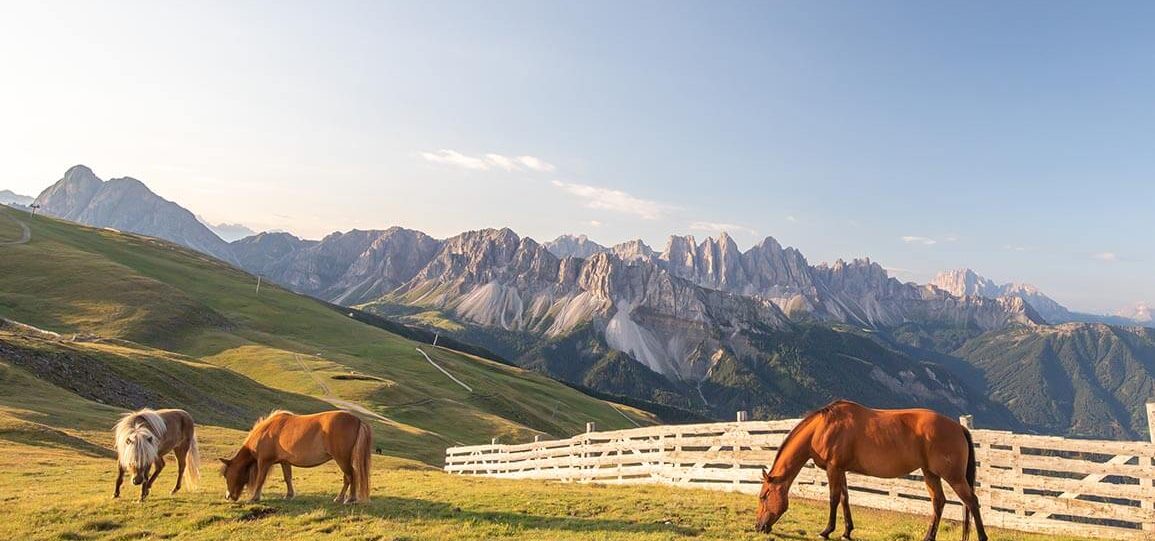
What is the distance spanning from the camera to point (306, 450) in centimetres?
1516

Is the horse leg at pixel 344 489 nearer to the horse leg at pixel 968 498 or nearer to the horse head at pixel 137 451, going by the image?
the horse head at pixel 137 451

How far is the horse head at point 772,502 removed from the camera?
511 inches

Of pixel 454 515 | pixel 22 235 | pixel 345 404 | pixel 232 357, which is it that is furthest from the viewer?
pixel 22 235

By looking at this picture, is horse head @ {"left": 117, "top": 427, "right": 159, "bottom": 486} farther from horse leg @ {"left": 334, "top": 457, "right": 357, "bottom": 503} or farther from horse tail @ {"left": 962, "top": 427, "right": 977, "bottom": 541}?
horse tail @ {"left": 962, "top": 427, "right": 977, "bottom": 541}

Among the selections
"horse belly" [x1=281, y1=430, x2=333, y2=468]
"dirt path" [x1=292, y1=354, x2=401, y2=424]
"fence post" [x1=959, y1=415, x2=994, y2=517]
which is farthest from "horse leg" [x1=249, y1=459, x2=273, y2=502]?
"dirt path" [x1=292, y1=354, x2=401, y2=424]

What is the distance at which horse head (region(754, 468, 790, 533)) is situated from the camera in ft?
42.5

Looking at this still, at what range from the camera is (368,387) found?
241ft

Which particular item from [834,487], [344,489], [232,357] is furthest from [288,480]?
[232,357]

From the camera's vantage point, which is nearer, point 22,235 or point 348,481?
point 348,481

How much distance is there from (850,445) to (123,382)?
165ft

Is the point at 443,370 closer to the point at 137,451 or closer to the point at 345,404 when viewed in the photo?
the point at 345,404

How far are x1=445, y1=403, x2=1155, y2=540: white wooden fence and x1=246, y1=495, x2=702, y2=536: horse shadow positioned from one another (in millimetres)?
6927

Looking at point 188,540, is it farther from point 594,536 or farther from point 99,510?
point 594,536

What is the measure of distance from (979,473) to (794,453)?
6560mm
